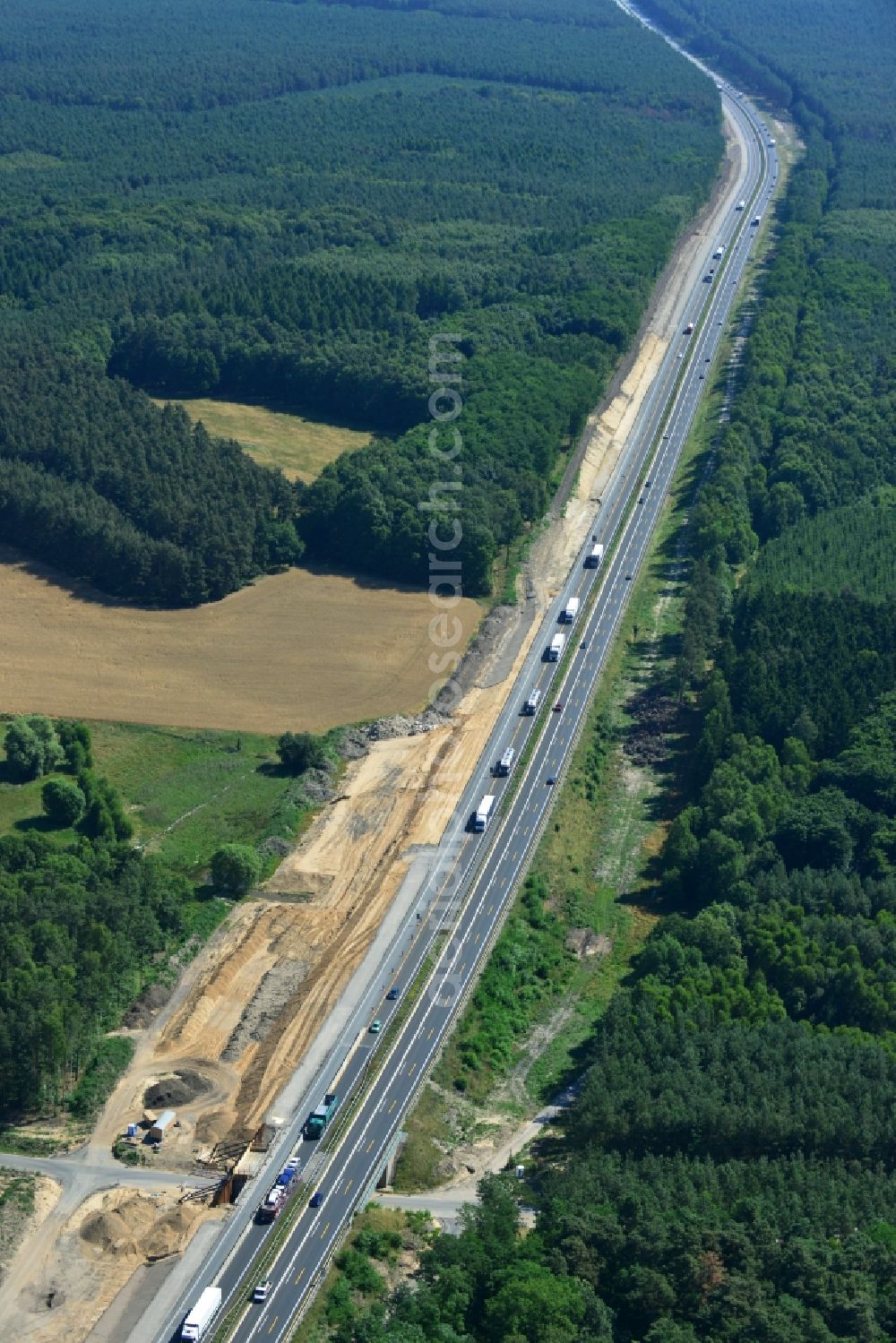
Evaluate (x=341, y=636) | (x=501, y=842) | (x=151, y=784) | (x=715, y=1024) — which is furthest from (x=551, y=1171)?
(x=341, y=636)

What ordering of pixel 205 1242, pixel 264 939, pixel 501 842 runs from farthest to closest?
pixel 501 842
pixel 264 939
pixel 205 1242

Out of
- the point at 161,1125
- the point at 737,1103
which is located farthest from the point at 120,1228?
the point at 737,1103

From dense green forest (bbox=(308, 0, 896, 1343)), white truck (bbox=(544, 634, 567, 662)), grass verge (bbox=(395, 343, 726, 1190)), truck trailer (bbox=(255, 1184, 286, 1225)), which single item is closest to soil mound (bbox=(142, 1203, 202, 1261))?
truck trailer (bbox=(255, 1184, 286, 1225))

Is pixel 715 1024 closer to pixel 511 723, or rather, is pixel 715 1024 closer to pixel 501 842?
pixel 501 842

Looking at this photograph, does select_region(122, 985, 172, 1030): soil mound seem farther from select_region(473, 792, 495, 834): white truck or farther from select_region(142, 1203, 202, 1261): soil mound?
select_region(473, 792, 495, 834): white truck

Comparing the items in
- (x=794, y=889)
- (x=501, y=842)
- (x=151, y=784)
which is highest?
(x=794, y=889)

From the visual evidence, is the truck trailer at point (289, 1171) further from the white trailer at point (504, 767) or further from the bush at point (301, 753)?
the white trailer at point (504, 767)

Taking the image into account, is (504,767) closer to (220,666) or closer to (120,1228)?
(220,666)
